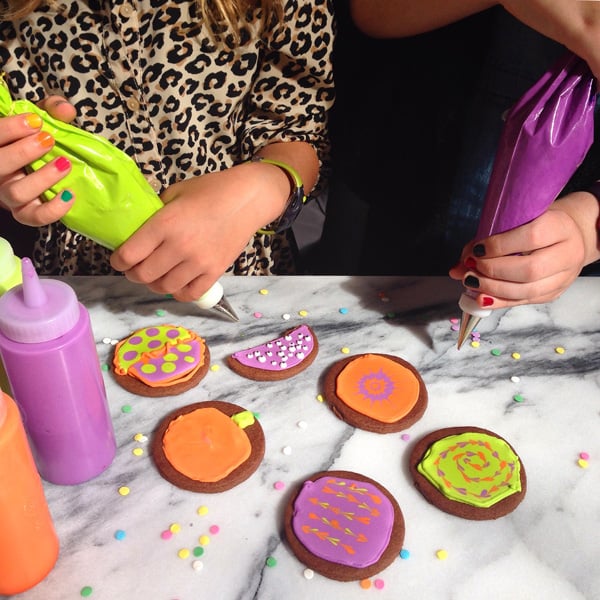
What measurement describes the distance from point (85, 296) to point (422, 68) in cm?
56

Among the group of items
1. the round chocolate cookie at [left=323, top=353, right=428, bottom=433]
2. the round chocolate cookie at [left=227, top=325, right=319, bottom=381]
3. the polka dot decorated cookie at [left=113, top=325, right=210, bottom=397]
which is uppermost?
the polka dot decorated cookie at [left=113, top=325, right=210, bottom=397]

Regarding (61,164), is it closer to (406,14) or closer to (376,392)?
(376,392)

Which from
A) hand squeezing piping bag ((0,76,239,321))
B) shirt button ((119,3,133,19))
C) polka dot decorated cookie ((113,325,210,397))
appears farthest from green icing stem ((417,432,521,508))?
shirt button ((119,3,133,19))

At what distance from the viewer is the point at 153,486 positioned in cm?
56

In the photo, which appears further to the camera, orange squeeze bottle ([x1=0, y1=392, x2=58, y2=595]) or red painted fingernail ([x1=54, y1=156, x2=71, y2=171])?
red painted fingernail ([x1=54, y1=156, x2=71, y2=171])

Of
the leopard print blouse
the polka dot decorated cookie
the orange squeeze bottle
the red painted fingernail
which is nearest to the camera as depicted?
the orange squeeze bottle

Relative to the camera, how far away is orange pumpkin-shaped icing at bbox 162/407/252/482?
0.56 meters

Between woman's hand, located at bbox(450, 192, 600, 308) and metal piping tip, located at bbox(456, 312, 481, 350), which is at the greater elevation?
woman's hand, located at bbox(450, 192, 600, 308)

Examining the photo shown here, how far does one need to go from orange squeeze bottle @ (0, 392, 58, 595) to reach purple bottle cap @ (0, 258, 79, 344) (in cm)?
5

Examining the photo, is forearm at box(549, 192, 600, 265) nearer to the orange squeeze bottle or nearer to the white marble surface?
the white marble surface

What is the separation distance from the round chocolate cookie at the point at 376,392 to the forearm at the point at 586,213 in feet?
0.78

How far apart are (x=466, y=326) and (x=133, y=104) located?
0.48 m

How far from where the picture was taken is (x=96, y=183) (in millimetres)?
557

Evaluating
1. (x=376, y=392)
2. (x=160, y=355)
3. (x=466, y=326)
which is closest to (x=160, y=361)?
(x=160, y=355)
